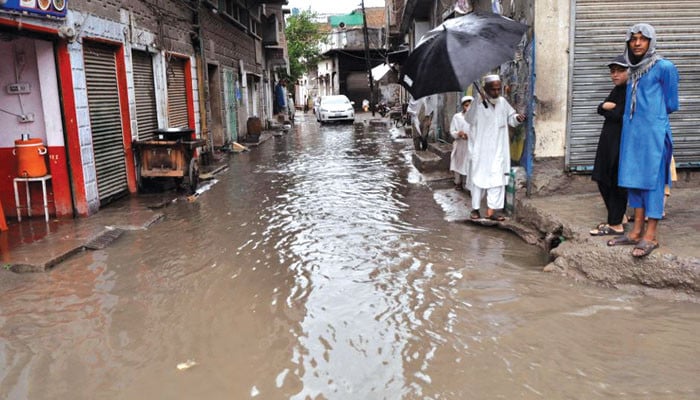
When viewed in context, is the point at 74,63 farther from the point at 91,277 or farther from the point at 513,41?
the point at 513,41

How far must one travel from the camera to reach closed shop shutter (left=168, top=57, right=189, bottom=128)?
11.7 m

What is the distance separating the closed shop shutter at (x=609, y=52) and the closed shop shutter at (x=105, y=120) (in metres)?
6.47

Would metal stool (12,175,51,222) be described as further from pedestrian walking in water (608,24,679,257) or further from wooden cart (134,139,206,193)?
pedestrian walking in water (608,24,679,257)

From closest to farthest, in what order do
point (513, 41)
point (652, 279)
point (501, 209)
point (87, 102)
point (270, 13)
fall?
1. point (652, 279)
2. point (513, 41)
3. point (501, 209)
4. point (87, 102)
5. point (270, 13)

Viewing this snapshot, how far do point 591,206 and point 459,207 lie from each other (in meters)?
2.13

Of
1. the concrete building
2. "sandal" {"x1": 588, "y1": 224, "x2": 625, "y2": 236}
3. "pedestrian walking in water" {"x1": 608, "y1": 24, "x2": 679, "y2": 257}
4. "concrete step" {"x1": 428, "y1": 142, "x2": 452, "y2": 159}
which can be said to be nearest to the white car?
the concrete building

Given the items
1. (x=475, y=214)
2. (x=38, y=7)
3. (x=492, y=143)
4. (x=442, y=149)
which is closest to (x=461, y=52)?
(x=492, y=143)

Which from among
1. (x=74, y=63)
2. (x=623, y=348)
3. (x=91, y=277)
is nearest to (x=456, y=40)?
(x=623, y=348)

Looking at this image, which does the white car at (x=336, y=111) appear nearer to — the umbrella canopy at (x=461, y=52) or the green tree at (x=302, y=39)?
the green tree at (x=302, y=39)

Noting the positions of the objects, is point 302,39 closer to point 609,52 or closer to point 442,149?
point 442,149

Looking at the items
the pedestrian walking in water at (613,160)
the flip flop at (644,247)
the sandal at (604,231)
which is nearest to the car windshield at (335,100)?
the pedestrian walking in water at (613,160)

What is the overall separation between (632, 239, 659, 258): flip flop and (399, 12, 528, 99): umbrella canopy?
214cm

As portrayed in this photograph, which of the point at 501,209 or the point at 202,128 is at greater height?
the point at 202,128

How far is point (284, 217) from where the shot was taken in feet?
24.8
